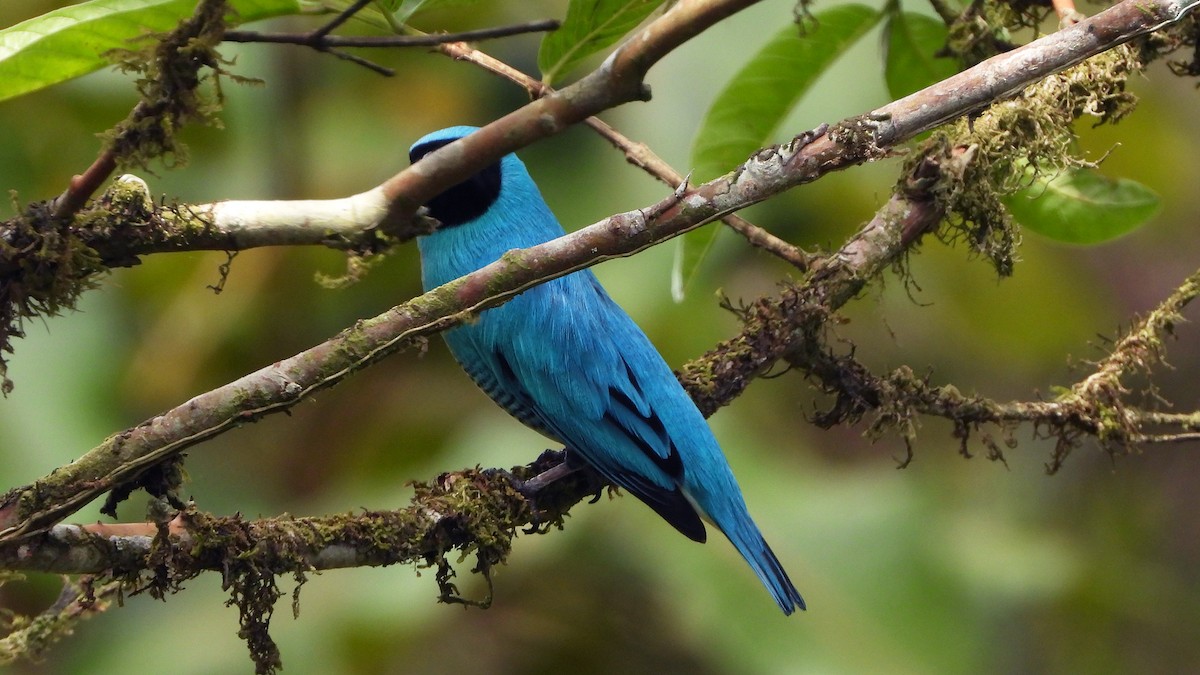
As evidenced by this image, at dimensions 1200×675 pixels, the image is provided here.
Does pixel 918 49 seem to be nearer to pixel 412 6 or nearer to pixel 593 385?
pixel 593 385

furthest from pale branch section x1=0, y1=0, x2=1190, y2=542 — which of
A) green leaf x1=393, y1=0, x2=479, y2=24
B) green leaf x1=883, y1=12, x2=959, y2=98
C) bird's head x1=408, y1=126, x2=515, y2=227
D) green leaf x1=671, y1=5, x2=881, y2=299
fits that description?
bird's head x1=408, y1=126, x2=515, y2=227

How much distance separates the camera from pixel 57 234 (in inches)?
72.1

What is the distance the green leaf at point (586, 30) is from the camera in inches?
78.5

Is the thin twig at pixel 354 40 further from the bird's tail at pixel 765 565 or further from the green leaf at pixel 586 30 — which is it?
the bird's tail at pixel 765 565

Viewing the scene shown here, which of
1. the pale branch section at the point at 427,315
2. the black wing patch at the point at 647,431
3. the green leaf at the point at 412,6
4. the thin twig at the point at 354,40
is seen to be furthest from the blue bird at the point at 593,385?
the thin twig at the point at 354,40

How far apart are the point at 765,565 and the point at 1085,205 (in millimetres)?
1253

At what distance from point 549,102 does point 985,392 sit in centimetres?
448

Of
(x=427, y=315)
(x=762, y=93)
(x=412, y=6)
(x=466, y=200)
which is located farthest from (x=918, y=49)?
(x=427, y=315)

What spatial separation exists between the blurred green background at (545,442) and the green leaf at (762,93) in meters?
0.60

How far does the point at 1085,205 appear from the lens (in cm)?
287

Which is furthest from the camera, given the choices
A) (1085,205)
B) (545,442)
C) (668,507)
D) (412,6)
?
(545,442)

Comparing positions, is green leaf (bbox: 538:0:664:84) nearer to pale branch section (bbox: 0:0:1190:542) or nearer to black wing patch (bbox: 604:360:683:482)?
pale branch section (bbox: 0:0:1190:542)

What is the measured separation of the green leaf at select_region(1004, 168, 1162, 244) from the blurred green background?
38cm

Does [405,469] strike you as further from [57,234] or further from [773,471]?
[57,234]
